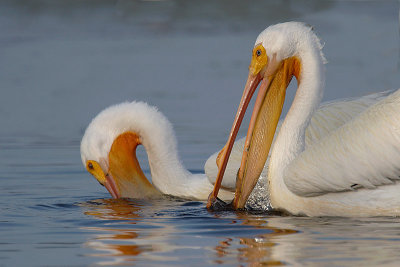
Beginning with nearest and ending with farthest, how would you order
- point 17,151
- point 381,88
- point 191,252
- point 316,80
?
point 191,252
point 316,80
point 17,151
point 381,88

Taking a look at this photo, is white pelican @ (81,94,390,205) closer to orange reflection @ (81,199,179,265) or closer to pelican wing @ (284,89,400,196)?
orange reflection @ (81,199,179,265)

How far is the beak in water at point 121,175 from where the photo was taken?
707cm

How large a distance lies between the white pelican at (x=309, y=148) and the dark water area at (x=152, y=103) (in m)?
0.14

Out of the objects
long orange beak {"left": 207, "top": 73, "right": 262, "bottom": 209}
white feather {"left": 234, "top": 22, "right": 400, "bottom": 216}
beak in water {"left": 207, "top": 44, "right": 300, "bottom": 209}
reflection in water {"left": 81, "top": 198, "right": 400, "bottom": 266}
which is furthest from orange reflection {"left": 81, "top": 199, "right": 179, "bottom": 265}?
white feather {"left": 234, "top": 22, "right": 400, "bottom": 216}

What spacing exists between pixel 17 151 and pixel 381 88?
13.1 ft

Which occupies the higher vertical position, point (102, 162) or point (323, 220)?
point (102, 162)

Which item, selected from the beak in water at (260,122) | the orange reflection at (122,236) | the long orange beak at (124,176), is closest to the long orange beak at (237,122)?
the beak in water at (260,122)

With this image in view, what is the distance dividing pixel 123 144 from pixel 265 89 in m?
1.62

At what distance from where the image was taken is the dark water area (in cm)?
471

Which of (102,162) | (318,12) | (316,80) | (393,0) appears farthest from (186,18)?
(316,80)

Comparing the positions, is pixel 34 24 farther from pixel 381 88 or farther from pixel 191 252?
pixel 191 252

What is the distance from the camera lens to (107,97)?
10.4 metres

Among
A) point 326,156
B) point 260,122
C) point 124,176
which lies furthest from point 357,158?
point 124,176

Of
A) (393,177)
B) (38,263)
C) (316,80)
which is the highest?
(316,80)
